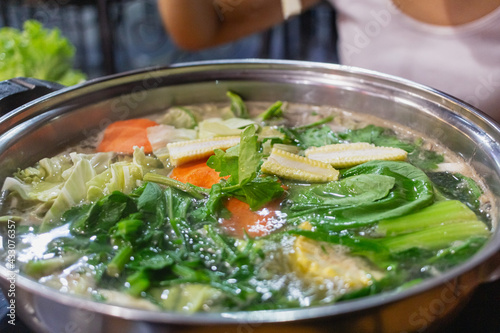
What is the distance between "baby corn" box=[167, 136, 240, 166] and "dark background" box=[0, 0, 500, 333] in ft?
10.2

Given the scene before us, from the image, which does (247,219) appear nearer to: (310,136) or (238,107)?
(310,136)

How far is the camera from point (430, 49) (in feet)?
8.21

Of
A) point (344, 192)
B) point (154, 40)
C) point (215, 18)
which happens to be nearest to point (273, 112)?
point (344, 192)

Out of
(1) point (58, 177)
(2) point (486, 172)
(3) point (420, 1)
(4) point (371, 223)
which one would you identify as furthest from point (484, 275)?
(3) point (420, 1)

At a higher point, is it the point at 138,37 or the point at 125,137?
the point at 138,37

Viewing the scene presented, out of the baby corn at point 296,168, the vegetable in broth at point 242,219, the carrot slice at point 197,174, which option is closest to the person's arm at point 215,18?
the vegetable in broth at point 242,219

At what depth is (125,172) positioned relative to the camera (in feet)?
5.15

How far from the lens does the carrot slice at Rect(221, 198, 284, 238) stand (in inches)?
53.0

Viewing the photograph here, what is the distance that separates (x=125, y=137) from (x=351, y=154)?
0.92 metres

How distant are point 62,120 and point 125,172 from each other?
1.48 ft

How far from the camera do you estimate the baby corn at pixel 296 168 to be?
5.12 feet

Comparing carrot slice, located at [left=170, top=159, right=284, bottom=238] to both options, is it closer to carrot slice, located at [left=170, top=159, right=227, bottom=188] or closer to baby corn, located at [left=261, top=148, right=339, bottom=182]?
carrot slice, located at [left=170, top=159, right=227, bottom=188]

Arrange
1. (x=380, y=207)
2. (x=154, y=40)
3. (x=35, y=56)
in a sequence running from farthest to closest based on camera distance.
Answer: (x=154, y=40) < (x=35, y=56) < (x=380, y=207)

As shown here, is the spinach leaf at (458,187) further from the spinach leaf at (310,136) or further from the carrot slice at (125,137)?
the carrot slice at (125,137)
